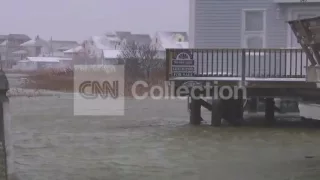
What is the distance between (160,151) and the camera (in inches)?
494

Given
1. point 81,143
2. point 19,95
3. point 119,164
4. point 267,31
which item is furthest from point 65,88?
point 119,164

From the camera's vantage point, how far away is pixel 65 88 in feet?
155

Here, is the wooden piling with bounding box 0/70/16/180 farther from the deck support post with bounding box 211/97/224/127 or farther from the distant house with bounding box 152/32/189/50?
the distant house with bounding box 152/32/189/50

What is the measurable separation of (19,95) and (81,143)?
84.9 feet

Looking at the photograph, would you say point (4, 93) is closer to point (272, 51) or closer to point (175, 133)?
point (175, 133)

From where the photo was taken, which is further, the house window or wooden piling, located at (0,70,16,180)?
the house window

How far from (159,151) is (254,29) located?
8.66 metres

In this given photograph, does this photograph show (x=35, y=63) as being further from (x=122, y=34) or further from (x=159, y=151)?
(x=159, y=151)

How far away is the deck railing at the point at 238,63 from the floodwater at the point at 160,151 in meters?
1.60

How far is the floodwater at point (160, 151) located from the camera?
9.62 meters

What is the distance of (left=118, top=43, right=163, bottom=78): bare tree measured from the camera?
4738 cm

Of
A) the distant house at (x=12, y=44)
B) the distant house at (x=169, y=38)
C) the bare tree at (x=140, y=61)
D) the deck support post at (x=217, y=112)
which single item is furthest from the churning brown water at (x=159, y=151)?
the distant house at (x=12, y=44)
